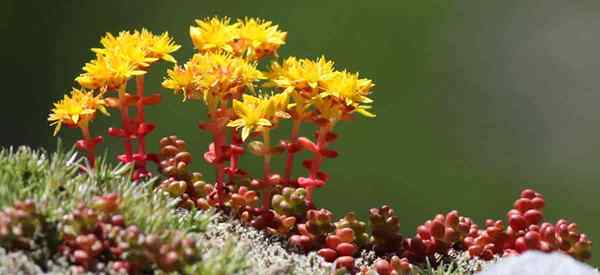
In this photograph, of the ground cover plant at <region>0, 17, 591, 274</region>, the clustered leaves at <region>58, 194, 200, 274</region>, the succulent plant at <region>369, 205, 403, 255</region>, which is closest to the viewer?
the clustered leaves at <region>58, 194, 200, 274</region>

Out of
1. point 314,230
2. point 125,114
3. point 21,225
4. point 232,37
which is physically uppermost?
point 232,37

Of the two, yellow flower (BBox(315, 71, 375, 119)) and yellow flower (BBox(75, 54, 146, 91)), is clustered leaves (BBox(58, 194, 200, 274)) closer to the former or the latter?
yellow flower (BBox(75, 54, 146, 91))

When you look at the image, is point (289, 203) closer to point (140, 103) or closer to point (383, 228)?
point (383, 228)

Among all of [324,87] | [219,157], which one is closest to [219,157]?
[219,157]

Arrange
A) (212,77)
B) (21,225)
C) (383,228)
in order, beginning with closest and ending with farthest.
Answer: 1. (21,225)
2. (212,77)
3. (383,228)

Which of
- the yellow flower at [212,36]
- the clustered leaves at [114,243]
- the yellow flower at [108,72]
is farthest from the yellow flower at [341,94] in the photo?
the clustered leaves at [114,243]

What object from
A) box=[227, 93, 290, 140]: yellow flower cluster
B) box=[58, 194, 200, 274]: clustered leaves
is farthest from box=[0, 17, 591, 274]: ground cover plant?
box=[58, 194, 200, 274]: clustered leaves

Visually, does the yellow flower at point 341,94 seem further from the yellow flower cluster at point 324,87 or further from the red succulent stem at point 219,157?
the red succulent stem at point 219,157
